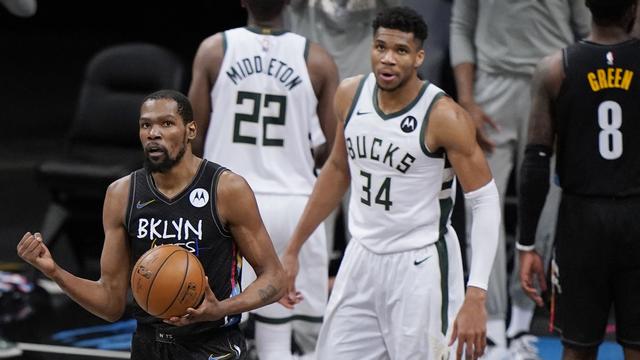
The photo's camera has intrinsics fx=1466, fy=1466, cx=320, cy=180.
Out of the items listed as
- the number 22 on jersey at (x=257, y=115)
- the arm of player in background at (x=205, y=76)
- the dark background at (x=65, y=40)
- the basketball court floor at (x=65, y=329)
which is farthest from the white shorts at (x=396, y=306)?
the dark background at (x=65, y=40)

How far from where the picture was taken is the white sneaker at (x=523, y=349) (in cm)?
727

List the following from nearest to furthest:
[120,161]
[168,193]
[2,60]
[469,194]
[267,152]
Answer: [168,193]
[469,194]
[267,152]
[120,161]
[2,60]

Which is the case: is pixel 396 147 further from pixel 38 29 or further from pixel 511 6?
pixel 38 29

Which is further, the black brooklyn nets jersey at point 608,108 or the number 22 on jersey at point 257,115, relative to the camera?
the number 22 on jersey at point 257,115

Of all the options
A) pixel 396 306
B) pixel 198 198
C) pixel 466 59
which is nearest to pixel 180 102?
pixel 198 198

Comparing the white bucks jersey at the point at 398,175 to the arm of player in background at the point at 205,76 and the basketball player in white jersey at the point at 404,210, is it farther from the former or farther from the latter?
the arm of player in background at the point at 205,76

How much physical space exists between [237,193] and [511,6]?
267cm

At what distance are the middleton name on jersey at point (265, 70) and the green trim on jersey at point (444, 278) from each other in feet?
4.35

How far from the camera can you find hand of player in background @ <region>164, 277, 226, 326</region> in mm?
4833

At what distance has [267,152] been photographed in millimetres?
6836

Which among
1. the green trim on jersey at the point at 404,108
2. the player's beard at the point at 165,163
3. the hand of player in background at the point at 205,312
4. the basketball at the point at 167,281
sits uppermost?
the green trim on jersey at the point at 404,108

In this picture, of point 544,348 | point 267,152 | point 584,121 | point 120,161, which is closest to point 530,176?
point 584,121

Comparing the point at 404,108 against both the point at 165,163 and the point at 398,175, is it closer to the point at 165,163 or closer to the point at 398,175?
the point at 398,175

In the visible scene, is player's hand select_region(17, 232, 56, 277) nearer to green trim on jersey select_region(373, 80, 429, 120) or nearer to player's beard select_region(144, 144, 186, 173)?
player's beard select_region(144, 144, 186, 173)
